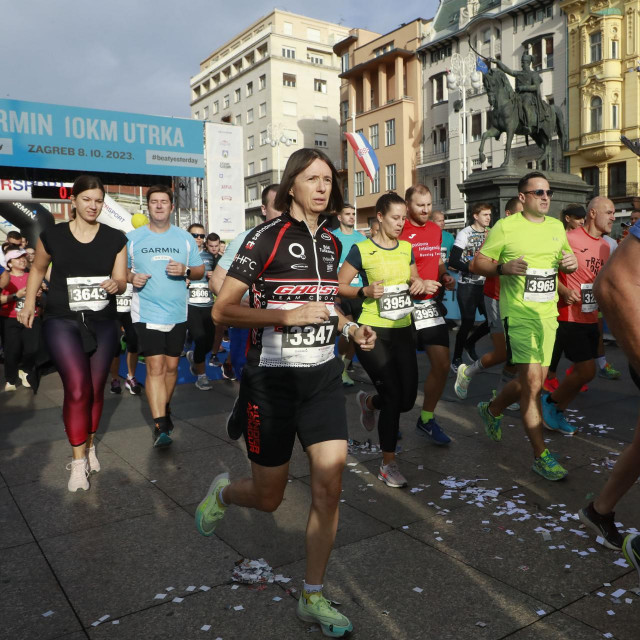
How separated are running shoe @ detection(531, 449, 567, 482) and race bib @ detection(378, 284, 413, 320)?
1.32 metres

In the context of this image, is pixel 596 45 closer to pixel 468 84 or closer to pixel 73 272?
pixel 468 84

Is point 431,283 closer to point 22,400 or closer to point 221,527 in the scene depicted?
point 221,527

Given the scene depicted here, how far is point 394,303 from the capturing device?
14.7ft

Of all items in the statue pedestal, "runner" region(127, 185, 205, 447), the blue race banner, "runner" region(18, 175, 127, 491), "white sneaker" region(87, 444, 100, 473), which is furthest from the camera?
the blue race banner

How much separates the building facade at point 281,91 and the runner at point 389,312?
193ft

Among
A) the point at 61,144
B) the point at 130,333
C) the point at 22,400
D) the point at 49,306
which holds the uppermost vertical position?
the point at 61,144

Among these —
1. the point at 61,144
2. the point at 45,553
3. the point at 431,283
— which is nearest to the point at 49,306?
the point at 45,553

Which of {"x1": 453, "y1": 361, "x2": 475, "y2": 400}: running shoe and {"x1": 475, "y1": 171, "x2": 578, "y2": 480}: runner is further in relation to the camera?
{"x1": 453, "y1": 361, "x2": 475, "y2": 400}: running shoe

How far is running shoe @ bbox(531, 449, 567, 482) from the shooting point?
4152 mm

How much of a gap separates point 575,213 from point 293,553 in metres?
4.62

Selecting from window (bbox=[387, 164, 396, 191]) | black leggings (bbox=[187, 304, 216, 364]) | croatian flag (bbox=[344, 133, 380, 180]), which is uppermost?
window (bbox=[387, 164, 396, 191])

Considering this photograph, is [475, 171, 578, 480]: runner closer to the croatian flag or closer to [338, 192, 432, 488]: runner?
[338, 192, 432, 488]: runner

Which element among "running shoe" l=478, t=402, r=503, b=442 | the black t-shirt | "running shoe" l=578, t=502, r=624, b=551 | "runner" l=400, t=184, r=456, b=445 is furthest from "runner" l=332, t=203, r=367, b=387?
"running shoe" l=578, t=502, r=624, b=551

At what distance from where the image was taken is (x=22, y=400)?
7.41 meters
